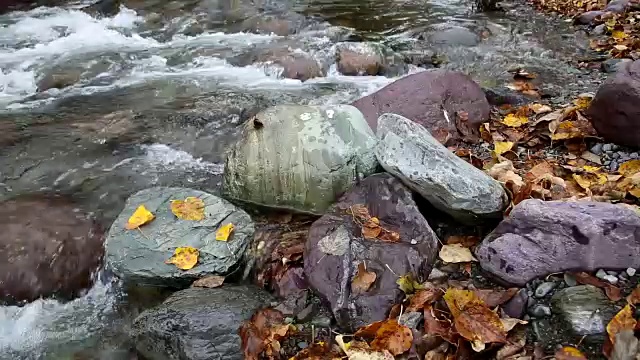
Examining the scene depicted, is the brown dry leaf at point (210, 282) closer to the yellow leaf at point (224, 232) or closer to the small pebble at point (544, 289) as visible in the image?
the yellow leaf at point (224, 232)

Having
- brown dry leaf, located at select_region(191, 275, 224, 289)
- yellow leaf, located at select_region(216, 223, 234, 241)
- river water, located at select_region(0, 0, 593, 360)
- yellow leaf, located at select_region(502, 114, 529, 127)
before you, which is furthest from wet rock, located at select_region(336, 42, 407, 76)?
brown dry leaf, located at select_region(191, 275, 224, 289)

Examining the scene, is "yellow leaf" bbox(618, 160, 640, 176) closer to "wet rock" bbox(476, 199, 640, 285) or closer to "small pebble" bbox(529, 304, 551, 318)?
"wet rock" bbox(476, 199, 640, 285)

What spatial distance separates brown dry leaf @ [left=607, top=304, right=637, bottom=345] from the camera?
234cm

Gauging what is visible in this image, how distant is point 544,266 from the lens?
281 cm

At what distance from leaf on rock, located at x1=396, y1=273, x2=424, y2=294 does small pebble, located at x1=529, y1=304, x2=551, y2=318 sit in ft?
1.81

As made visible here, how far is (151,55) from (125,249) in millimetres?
5054

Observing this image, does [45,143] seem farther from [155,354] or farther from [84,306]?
[155,354]

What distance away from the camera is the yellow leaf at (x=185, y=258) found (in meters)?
3.49

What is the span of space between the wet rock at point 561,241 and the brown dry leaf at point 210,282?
1.54m

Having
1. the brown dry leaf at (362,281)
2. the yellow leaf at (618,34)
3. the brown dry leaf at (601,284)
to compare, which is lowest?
the brown dry leaf at (362,281)

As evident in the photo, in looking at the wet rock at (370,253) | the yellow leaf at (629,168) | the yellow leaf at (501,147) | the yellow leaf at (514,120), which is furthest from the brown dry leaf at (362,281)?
the yellow leaf at (514,120)

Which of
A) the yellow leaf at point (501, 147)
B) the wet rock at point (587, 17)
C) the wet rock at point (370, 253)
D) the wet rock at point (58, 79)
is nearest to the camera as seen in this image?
the wet rock at point (370, 253)

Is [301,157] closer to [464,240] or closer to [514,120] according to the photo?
[464,240]

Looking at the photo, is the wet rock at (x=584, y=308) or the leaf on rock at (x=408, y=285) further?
the leaf on rock at (x=408, y=285)
